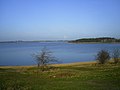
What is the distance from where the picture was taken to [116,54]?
54688 millimetres

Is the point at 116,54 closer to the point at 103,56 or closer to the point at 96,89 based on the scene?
the point at 103,56

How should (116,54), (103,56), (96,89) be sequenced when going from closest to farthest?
(96,89) → (103,56) → (116,54)

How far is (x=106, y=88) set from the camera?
14531 millimetres

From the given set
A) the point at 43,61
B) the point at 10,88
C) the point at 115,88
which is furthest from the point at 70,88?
the point at 43,61

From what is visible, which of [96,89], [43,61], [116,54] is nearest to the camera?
[96,89]

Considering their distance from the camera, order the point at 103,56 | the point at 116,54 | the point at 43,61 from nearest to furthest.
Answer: the point at 43,61, the point at 103,56, the point at 116,54

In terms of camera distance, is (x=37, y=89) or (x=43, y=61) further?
(x=43, y=61)

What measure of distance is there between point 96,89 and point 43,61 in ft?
87.5

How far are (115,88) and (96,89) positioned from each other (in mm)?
1223

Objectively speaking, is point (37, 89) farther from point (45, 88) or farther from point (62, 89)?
point (62, 89)

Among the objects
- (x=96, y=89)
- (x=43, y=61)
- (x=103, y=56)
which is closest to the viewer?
(x=96, y=89)

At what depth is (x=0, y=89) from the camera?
47.1 ft

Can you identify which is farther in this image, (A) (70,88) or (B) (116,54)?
(B) (116,54)

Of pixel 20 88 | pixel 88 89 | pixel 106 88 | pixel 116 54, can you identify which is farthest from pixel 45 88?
pixel 116 54
